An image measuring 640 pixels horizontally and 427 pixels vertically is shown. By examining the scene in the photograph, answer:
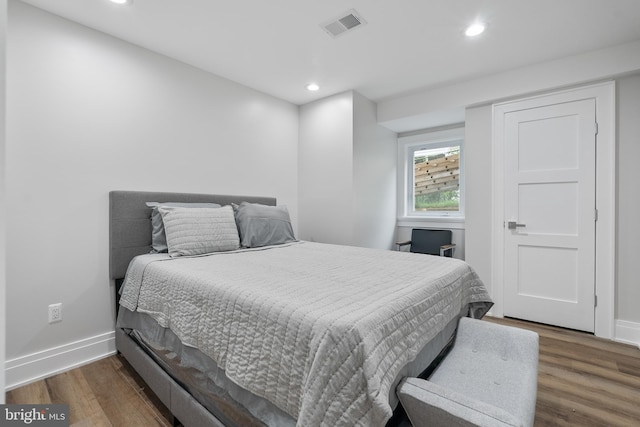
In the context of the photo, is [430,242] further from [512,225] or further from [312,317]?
[312,317]

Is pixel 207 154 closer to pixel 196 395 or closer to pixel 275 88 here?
pixel 275 88

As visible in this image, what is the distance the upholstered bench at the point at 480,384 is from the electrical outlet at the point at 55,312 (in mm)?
2299

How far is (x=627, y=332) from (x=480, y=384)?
7.40ft

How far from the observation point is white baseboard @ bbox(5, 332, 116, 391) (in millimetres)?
1857

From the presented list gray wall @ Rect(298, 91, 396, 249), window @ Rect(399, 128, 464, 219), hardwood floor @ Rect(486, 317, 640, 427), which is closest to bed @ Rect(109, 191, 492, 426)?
hardwood floor @ Rect(486, 317, 640, 427)

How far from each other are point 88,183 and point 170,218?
0.63 m

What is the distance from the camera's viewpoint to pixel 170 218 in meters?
2.21

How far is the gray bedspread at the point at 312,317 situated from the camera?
884 millimetres

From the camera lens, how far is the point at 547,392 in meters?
1.81

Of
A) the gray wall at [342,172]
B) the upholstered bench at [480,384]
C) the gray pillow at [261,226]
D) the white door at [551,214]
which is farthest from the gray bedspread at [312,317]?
the gray wall at [342,172]

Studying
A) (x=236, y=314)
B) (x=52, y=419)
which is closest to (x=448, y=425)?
(x=236, y=314)

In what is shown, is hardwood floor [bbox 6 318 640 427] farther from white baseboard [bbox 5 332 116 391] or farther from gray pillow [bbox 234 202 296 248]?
gray pillow [bbox 234 202 296 248]

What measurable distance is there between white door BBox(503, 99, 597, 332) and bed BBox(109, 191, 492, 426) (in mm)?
1368

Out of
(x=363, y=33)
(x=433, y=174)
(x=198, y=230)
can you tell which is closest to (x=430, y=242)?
(x=433, y=174)
